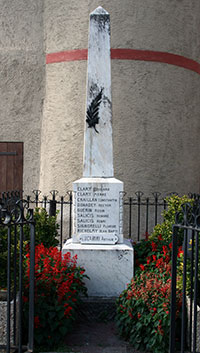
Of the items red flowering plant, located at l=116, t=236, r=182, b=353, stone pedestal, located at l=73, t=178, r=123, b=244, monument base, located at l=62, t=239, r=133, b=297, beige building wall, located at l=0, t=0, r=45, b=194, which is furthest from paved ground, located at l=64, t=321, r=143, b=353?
beige building wall, located at l=0, t=0, r=45, b=194

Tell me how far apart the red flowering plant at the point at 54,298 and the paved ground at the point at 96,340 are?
170 mm

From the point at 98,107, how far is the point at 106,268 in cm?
220

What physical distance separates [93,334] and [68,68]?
6.20 meters

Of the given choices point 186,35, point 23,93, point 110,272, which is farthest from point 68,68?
point 110,272

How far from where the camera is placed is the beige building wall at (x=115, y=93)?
28.6ft

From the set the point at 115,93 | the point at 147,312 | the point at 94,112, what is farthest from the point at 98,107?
the point at 115,93

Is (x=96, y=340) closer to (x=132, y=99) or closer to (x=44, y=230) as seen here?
(x=44, y=230)

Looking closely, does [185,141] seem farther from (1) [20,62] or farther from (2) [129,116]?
(1) [20,62]

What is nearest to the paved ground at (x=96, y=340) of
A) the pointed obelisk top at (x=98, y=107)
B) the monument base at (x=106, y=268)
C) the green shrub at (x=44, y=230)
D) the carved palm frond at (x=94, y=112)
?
the monument base at (x=106, y=268)

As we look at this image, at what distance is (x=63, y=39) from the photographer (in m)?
8.92

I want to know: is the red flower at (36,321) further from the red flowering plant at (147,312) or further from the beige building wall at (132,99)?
the beige building wall at (132,99)

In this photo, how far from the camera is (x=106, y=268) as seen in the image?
5094 mm

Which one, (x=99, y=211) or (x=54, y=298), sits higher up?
(x=99, y=211)

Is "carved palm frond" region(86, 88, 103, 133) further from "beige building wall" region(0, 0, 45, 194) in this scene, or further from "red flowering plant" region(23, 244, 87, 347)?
"beige building wall" region(0, 0, 45, 194)
